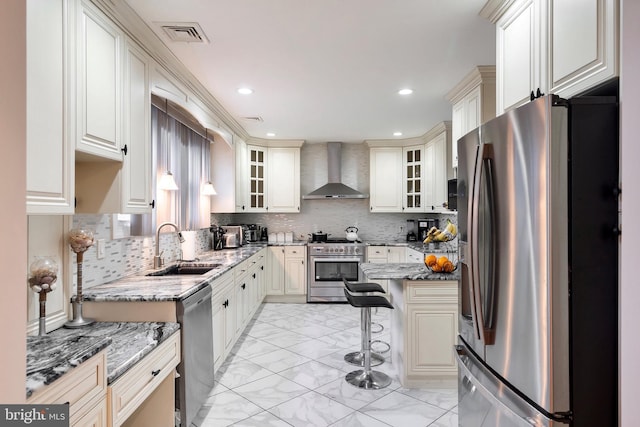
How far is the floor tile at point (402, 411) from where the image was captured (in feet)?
7.79

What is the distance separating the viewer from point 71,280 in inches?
78.0

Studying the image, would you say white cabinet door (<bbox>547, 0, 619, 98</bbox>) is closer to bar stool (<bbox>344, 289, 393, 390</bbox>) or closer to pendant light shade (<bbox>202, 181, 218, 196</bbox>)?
bar stool (<bbox>344, 289, 393, 390</bbox>)

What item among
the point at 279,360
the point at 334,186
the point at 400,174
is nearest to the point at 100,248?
the point at 279,360

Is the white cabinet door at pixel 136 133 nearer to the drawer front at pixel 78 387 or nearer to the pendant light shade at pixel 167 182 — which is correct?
the pendant light shade at pixel 167 182

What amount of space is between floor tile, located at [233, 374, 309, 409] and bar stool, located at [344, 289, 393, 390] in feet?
1.46

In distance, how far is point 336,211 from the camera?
6305mm

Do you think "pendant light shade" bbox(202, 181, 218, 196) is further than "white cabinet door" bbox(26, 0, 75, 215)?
Yes

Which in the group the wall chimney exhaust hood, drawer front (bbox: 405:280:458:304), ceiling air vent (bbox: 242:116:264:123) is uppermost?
ceiling air vent (bbox: 242:116:264:123)

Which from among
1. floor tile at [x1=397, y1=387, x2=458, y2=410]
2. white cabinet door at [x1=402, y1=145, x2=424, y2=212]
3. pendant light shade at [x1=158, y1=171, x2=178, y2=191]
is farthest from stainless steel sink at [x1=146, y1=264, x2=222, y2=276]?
white cabinet door at [x1=402, y1=145, x2=424, y2=212]

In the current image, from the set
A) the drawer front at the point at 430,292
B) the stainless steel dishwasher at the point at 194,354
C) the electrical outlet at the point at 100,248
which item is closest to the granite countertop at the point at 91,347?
the stainless steel dishwasher at the point at 194,354

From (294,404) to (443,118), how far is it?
368 cm

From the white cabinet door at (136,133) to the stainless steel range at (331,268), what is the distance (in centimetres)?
353

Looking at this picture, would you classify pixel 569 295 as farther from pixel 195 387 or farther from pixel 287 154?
pixel 287 154

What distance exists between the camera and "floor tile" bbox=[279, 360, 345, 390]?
2.94 metres
